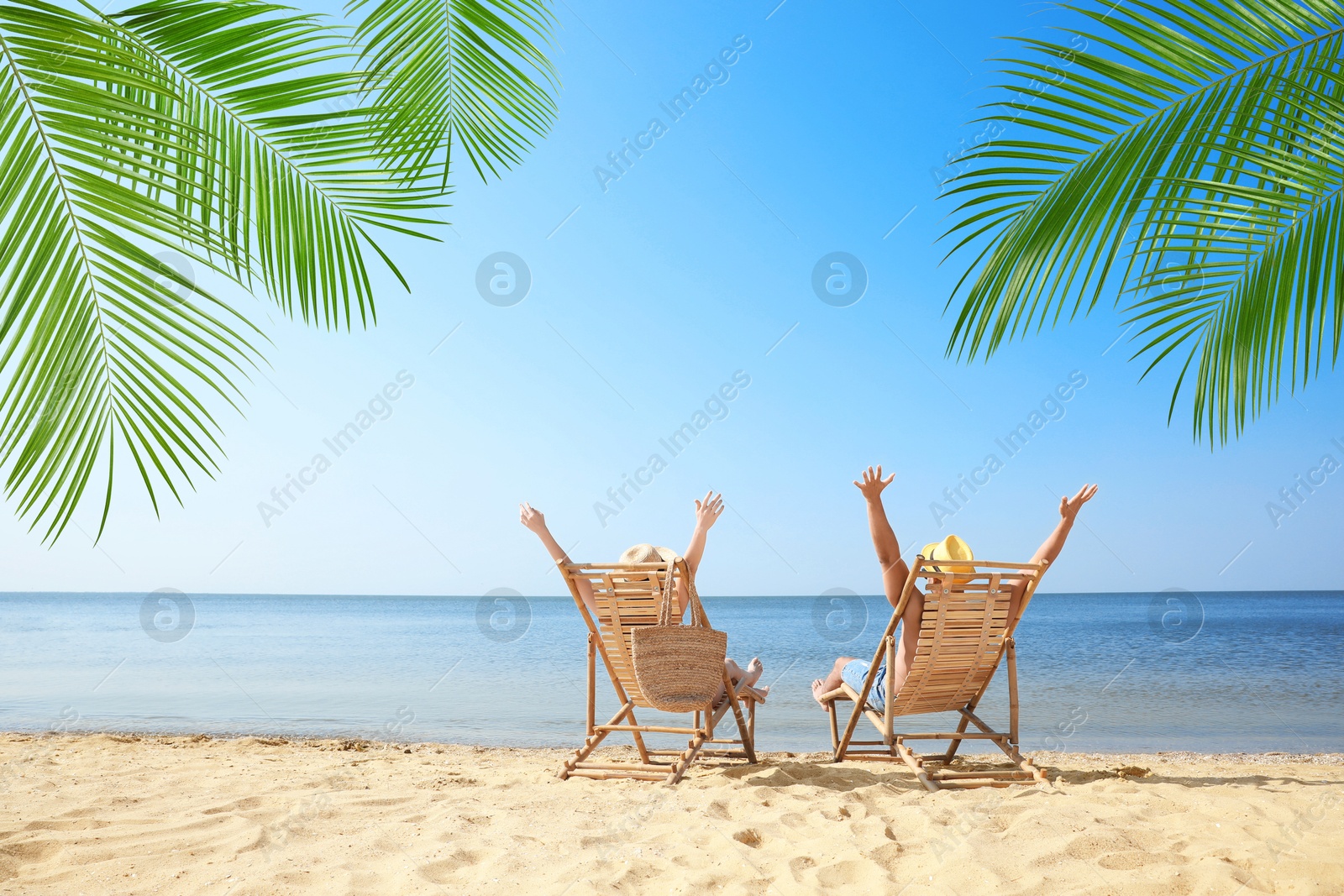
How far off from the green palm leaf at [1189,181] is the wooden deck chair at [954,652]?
2.59 meters

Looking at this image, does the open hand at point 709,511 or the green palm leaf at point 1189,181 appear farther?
the open hand at point 709,511

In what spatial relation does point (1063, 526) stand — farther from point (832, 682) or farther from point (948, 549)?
point (832, 682)

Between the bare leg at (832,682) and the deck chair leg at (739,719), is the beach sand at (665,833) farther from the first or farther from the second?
the bare leg at (832,682)

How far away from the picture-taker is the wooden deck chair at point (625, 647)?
14.8 ft

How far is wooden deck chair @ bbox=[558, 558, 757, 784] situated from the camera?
177 inches

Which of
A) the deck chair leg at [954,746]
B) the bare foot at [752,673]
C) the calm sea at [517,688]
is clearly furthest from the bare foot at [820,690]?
the calm sea at [517,688]

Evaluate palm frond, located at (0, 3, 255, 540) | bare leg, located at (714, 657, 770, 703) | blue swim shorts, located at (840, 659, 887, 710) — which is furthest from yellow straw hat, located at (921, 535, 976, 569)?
palm frond, located at (0, 3, 255, 540)

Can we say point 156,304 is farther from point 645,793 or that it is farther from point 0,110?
point 645,793

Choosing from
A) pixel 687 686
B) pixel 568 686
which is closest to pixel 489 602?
pixel 568 686

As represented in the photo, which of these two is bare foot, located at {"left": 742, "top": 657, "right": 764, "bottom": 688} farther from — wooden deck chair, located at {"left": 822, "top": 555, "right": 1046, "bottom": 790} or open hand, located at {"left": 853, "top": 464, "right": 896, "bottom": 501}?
open hand, located at {"left": 853, "top": 464, "right": 896, "bottom": 501}

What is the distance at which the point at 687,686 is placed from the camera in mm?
4438

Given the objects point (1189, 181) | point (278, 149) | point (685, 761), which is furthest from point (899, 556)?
point (278, 149)

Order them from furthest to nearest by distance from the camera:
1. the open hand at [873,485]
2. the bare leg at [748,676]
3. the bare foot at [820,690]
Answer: the bare foot at [820,690], the bare leg at [748,676], the open hand at [873,485]

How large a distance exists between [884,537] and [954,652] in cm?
77
